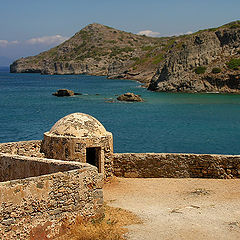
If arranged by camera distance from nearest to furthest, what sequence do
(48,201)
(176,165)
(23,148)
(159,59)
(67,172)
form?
(48,201) < (67,172) < (23,148) < (176,165) < (159,59)

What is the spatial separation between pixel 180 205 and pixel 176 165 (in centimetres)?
395

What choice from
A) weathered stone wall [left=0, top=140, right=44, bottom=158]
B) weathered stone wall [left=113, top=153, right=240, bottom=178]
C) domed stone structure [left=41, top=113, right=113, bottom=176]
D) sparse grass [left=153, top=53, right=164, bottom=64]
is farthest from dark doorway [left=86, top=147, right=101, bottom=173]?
sparse grass [left=153, top=53, right=164, bottom=64]

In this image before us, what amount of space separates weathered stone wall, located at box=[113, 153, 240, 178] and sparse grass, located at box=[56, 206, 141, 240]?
5647 mm

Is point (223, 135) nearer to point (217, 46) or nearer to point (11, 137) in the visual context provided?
point (11, 137)

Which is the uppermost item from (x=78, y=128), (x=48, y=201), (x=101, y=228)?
(x=78, y=128)

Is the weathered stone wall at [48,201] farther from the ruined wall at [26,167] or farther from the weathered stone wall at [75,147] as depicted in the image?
the weathered stone wall at [75,147]

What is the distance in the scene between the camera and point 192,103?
69188mm

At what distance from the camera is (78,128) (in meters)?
15.2

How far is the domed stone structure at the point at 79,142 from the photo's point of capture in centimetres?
1491

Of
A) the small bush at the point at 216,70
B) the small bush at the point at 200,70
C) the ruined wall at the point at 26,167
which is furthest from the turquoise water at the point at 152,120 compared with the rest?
the ruined wall at the point at 26,167

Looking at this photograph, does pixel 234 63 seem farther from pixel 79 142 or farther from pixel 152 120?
pixel 79 142

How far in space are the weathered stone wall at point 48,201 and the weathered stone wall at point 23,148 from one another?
5410 mm

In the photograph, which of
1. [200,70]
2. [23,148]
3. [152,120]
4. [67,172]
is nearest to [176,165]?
[23,148]

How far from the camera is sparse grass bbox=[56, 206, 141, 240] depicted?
30.9 ft
